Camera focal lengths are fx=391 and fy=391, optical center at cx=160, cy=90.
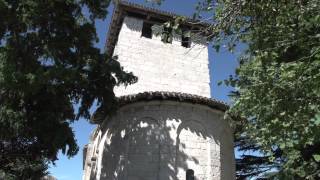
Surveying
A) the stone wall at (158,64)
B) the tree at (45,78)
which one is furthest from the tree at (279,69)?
the stone wall at (158,64)

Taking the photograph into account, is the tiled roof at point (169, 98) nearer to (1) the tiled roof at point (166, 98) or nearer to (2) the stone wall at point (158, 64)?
(1) the tiled roof at point (166, 98)

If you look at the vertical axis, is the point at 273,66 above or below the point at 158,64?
below

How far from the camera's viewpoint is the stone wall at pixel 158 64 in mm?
16453

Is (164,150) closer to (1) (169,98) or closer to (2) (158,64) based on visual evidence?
(1) (169,98)

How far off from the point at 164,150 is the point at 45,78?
412cm

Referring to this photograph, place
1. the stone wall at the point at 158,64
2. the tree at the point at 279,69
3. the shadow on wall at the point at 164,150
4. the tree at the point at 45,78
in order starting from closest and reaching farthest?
the tree at the point at 279,69 < the tree at the point at 45,78 < the shadow on wall at the point at 164,150 < the stone wall at the point at 158,64

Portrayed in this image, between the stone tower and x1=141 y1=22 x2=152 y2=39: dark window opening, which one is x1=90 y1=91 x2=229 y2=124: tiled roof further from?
x1=141 y1=22 x2=152 y2=39: dark window opening

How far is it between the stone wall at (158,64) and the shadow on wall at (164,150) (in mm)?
3794

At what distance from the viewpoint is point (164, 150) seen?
1187 centimetres

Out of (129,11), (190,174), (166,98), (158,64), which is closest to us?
(190,174)

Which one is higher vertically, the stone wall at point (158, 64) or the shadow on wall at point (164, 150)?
the stone wall at point (158, 64)

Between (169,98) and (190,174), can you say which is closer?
(190,174)

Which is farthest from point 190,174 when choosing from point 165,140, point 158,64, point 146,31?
point 146,31

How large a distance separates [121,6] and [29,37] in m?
7.40
